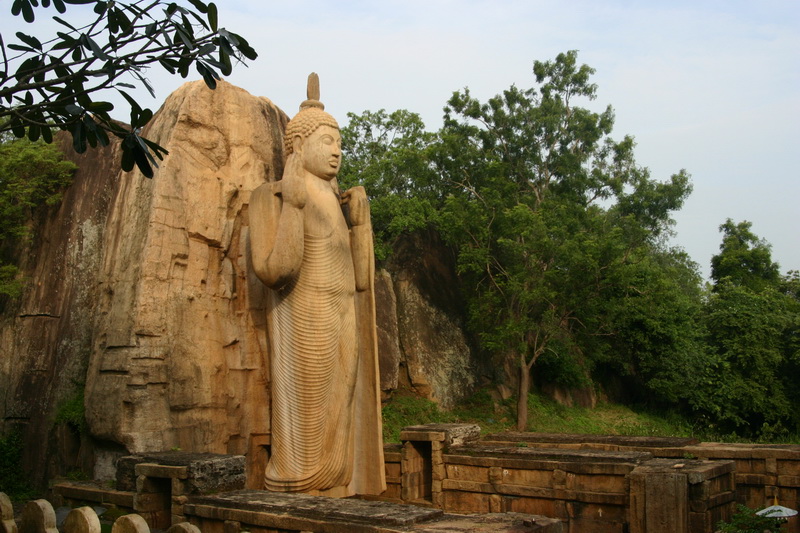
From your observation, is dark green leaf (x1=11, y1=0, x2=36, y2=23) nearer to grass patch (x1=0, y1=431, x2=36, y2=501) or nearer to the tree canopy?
grass patch (x1=0, y1=431, x2=36, y2=501)

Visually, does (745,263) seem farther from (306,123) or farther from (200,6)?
(200,6)

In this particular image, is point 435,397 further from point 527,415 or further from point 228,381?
point 228,381

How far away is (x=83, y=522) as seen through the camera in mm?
4410

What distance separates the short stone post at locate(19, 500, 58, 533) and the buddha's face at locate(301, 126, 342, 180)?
4.75 metres

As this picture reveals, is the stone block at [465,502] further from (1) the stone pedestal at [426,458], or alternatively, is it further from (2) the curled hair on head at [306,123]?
(2) the curled hair on head at [306,123]

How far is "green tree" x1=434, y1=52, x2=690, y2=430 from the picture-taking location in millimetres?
16219

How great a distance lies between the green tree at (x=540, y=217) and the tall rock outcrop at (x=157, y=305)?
26.2 ft

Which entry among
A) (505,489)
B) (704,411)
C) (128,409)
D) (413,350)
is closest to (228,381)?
(128,409)

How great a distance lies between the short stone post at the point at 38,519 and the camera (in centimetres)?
459

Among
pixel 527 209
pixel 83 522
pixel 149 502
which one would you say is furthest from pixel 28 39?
pixel 527 209

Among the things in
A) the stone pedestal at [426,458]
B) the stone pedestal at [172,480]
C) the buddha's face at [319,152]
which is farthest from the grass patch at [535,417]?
the stone pedestal at [172,480]

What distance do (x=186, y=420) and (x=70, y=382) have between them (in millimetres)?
1857

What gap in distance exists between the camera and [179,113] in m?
8.61

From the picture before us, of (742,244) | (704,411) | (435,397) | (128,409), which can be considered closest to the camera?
(128,409)
